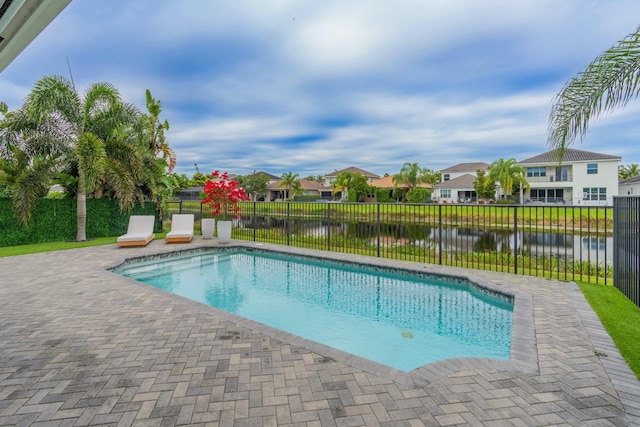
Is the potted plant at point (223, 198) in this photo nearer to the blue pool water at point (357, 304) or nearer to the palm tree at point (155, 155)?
the blue pool water at point (357, 304)

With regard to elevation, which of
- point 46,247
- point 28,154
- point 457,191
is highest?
point 457,191

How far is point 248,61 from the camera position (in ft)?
40.4

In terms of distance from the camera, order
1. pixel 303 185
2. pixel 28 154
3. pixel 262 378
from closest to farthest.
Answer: pixel 262 378
pixel 28 154
pixel 303 185

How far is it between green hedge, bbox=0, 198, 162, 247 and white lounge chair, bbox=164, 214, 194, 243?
9.88 ft

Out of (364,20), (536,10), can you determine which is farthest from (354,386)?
(364,20)

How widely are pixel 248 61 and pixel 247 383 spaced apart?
487 inches

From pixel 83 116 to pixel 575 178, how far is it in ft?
133

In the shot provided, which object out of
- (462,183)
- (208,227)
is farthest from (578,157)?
(208,227)

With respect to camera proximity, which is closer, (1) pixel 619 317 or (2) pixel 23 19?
(2) pixel 23 19

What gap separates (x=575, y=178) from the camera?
32188 millimetres

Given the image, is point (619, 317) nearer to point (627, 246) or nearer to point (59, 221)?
point (627, 246)

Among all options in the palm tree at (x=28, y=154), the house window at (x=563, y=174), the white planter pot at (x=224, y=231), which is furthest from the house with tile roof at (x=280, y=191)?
the palm tree at (x=28, y=154)

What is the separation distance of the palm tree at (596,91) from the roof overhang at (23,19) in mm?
4846

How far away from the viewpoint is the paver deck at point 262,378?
7.31ft
